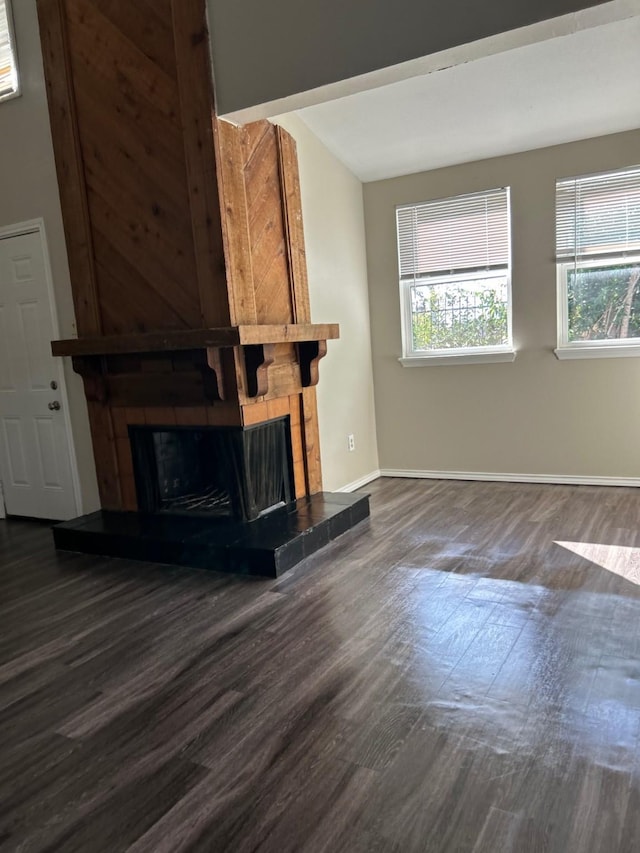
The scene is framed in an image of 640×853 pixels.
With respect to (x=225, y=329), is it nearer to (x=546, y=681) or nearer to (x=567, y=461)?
(x=546, y=681)

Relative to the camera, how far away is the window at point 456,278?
14.6 ft

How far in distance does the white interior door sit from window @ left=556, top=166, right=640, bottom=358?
3.49 metres

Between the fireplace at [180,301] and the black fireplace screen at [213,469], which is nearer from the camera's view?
the fireplace at [180,301]

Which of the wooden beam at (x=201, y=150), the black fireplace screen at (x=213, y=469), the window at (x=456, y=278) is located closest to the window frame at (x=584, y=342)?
the window at (x=456, y=278)

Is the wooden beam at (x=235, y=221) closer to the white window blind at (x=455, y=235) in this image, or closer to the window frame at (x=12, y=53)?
the window frame at (x=12, y=53)

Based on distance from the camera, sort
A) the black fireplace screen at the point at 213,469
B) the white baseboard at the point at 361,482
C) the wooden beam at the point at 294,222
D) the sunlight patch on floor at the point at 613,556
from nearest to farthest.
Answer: the sunlight patch on floor at the point at 613,556
the black fireplace screen at the point at 213,469
the wooden beam at the point at 294,222
the white baseboard at the point at 361,482

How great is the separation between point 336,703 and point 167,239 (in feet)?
8.19

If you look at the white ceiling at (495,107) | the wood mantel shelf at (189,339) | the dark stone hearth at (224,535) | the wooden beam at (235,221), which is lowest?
the dark stone hearth at (224,535)

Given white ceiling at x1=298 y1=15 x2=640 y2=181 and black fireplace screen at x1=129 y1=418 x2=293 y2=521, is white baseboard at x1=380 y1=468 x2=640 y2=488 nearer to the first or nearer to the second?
black fireplace screen at x1=129 y1=418 x2=293 y2=521

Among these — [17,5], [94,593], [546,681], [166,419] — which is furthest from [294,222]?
[546,681]

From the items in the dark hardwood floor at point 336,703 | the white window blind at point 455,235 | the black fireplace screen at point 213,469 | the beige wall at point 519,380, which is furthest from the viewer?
the white window blind at point 455,235

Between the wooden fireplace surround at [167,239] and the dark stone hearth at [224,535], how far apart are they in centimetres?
23

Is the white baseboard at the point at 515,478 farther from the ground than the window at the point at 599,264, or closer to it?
closer to it

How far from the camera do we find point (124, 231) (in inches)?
138
